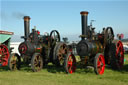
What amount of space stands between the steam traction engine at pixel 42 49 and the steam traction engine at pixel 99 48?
1.30 metres

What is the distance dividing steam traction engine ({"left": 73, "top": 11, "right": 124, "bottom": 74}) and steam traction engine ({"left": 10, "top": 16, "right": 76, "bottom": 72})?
1299 millimetres

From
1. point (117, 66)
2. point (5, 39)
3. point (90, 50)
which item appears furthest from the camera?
point (5, 39)

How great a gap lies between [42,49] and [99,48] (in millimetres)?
3095

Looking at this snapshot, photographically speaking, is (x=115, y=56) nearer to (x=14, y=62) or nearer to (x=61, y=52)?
(x=61, y=52)

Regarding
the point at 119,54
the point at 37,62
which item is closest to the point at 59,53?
the point at 37,62

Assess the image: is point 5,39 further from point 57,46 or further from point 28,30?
point 57,46

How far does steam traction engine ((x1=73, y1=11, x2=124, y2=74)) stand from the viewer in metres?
7.53

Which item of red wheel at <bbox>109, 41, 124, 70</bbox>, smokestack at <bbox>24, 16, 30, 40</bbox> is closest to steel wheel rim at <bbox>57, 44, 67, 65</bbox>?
smokestack at <bbox>24, 16, 30, 40</bbox>

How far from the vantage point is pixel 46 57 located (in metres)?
9.43

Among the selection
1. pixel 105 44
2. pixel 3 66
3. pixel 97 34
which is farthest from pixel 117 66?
pixel 3 66

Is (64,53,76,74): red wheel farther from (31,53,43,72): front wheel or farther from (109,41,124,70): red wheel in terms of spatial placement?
(109,41,124,70): red wheel

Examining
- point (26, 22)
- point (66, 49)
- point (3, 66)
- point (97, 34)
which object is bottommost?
point (3, 66)

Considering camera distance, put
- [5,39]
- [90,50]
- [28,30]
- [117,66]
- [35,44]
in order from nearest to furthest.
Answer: [90,50] → [117,66] → [35,44] → [28,30] → [5,39]

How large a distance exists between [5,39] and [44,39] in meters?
6.24
